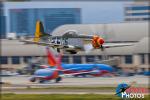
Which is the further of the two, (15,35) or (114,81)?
(114,81)

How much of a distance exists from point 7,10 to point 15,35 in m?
1.89

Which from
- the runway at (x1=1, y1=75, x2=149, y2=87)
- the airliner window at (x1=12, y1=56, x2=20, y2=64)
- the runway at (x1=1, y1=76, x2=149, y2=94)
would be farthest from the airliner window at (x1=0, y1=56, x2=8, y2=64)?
the runway at (x1=1, y1=75, x2=149, y2=87)

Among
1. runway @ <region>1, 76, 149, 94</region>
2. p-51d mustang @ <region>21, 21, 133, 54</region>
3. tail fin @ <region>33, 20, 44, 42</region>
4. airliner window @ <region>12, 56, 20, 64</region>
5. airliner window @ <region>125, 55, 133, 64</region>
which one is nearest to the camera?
p-51d mustang @ <region>21, 21, 133, 54</region>

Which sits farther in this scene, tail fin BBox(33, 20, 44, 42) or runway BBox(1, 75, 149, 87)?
runway BBox(1, 75, 149, 87)

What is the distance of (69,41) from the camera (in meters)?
14.0

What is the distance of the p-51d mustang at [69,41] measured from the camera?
1381cm

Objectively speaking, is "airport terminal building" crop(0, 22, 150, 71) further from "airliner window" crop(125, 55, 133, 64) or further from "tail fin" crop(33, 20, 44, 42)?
"tail fin" crop(33, 20, 44, 42)

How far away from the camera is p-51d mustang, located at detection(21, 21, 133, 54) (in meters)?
13.8

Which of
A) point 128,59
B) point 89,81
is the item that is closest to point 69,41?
point 128,59

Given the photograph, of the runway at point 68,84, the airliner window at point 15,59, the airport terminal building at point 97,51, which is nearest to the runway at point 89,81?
the runway at point 68,84

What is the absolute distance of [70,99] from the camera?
1050 inches

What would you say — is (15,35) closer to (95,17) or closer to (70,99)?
(95,17)

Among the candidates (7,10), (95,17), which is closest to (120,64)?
(95,17)

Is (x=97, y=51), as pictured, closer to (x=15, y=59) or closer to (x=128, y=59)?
(x=15, y=59)
